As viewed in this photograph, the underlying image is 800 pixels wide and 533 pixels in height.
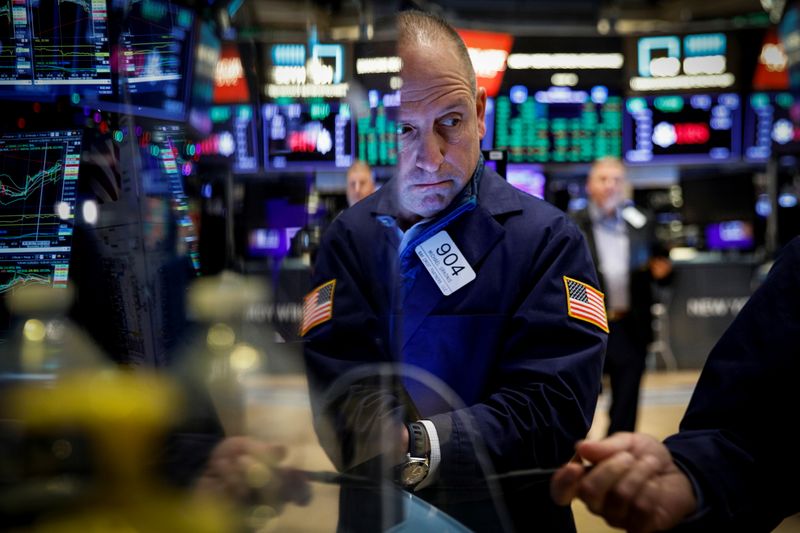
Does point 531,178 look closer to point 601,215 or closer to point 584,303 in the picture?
point 601,215

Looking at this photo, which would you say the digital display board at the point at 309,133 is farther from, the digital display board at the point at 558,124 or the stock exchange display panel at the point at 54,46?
→ the digital display board at the point at 558,124

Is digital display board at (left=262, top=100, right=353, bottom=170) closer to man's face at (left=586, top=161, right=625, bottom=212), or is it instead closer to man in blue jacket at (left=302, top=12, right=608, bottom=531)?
man in blue jacket at (left=302, top=12, right=608, bottom=531)

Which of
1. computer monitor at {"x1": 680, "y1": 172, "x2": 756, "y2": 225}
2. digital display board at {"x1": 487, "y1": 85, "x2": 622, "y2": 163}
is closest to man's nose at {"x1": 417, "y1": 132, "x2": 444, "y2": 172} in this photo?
digital display board at {"x1": 487, "y1": 85, "x2": 622, "y2": 163}

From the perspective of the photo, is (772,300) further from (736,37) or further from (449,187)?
(736,37)

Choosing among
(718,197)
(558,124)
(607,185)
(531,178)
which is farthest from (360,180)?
(718,197)

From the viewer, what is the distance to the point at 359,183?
91 centimetres

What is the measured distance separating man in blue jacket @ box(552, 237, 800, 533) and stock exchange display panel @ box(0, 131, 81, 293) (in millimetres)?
618

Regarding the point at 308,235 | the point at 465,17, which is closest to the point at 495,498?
the point at 308,235

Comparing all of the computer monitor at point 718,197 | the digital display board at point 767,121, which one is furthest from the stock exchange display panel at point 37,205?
the computer monitor at point 718,197

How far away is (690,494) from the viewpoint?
0.94 metres

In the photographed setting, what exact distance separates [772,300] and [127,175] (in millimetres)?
858

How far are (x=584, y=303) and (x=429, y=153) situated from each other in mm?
333

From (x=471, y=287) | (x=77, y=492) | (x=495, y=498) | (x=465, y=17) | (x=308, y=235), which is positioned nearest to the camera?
(x=77, y=492)

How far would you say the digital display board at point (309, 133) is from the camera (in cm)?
87
